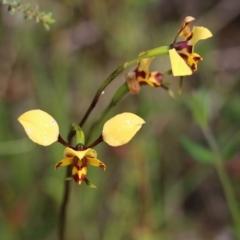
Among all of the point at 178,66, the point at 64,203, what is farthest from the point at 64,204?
the point at 178,66

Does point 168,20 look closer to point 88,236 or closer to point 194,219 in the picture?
point 194,219

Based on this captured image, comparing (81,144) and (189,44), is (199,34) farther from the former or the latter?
(81,144)

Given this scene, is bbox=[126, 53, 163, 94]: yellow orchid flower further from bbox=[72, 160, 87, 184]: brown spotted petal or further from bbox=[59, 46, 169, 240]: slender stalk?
bbox=[72, 160, 87, 184]: brown spotted petal

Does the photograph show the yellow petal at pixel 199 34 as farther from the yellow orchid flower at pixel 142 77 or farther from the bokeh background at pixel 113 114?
the bokeh background at pixel 113 114

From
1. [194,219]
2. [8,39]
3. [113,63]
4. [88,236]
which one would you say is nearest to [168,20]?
[113,63]

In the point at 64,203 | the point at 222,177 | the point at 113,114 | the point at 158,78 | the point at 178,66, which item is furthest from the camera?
the point at 113,114

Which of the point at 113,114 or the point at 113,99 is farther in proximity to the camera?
the point at 113,114
